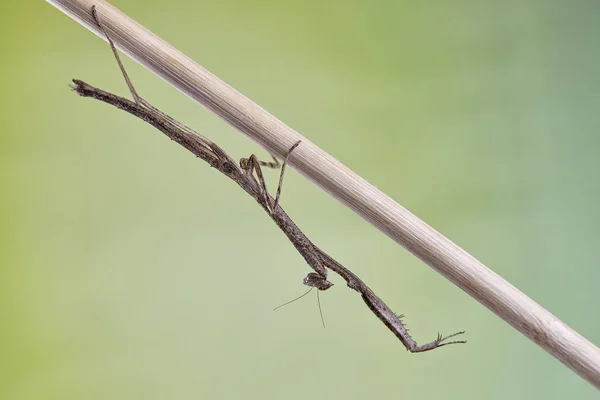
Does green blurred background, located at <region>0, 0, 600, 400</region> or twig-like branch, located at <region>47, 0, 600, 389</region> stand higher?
green blurred background, located at <region>0, 0, 600, 400</region>

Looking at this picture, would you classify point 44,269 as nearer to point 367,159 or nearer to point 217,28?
point 217,28

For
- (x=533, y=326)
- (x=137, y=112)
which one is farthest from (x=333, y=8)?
(x=533, y=326)

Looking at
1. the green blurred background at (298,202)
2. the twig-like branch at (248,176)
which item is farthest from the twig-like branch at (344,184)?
the green blurred background at (298,202)

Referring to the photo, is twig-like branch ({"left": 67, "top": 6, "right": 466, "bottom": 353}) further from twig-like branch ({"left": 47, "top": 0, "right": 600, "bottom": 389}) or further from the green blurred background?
the green blurred background

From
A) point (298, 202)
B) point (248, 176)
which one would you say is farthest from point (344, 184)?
point (298, 202)

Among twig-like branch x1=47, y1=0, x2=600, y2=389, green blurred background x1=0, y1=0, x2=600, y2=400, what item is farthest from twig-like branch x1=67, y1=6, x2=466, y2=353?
green blurred background x1=0, y1=0, x2=600, y2=400

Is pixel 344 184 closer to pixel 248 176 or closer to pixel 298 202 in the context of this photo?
pixel 248 176
